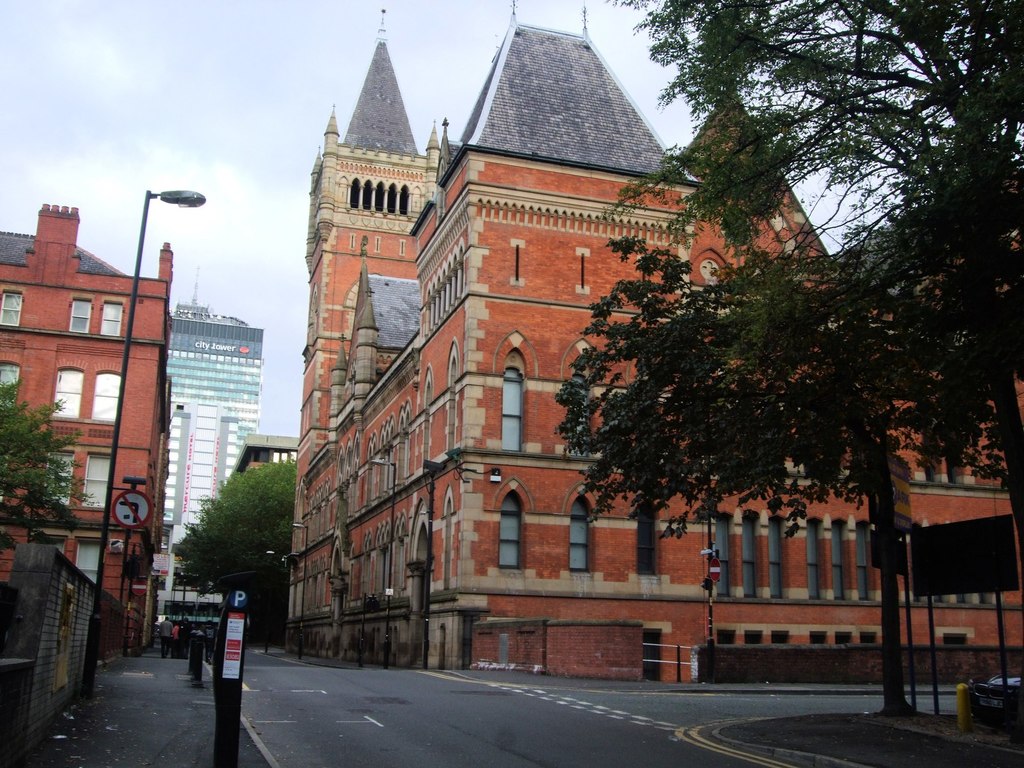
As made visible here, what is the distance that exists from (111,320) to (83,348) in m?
1.66

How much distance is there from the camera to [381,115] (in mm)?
92375

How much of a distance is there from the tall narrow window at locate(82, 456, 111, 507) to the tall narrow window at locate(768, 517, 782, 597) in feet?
84.6

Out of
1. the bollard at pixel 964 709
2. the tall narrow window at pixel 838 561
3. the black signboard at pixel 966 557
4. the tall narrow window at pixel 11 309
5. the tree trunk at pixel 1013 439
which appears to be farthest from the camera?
the tall narrow window at pixel 11 309

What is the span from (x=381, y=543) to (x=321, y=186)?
46.1 metres

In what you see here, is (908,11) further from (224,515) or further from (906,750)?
(224,515)

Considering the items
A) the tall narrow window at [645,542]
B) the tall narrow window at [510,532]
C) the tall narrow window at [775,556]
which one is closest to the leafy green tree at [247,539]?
the tall narrow window at [510,532]

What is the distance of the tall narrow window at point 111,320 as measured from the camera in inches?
1811

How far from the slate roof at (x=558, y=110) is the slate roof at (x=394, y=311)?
18.5 metres

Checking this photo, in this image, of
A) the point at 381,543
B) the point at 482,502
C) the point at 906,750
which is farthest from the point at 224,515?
the point at 906,750

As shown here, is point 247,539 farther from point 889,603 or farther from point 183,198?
point 889,603

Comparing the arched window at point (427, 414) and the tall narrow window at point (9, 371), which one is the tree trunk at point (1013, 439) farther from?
the tall narrow window at point (9, 371)

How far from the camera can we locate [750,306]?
15766 mm

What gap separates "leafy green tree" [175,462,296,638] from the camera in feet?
285

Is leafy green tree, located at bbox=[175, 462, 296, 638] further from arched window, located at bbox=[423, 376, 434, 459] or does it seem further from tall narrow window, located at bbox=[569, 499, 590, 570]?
tall narrow window, located at bbox=[569, 499, 590, 570]
